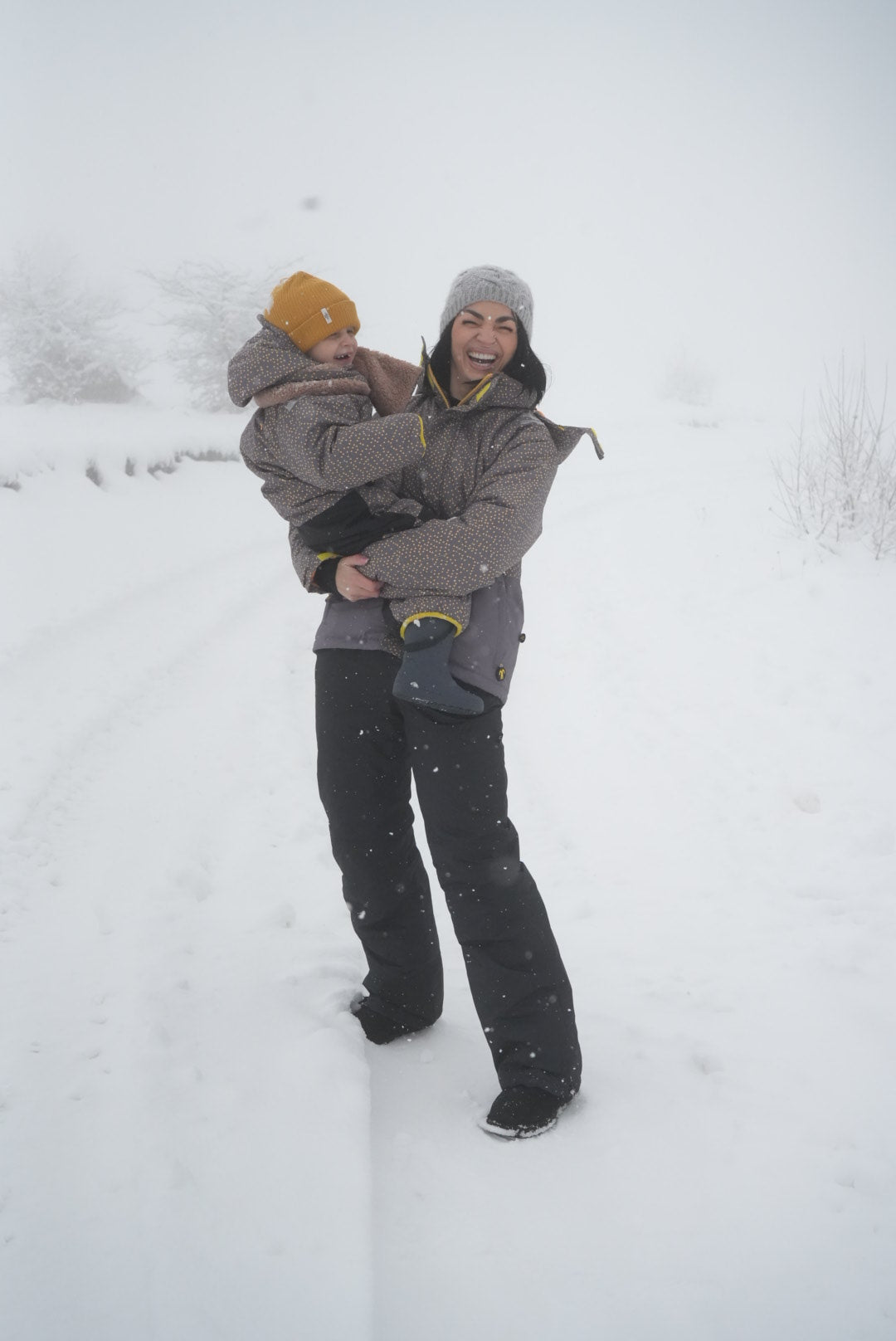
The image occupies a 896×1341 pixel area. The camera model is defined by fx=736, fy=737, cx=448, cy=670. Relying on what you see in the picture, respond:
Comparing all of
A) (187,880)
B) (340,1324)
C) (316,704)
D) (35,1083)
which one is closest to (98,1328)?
(340,1324)

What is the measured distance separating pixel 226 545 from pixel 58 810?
19.6 ft

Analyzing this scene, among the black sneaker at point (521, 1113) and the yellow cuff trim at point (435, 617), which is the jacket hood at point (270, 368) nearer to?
the yellow cuff trim at point (435, 617)

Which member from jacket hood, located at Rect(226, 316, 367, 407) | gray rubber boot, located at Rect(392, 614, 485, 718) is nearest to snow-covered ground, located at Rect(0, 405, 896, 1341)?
gray rubber boot, located at Rect(392, 614, 485, 718)

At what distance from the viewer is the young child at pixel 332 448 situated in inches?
71.7

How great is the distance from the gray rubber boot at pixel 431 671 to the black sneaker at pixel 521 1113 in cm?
103

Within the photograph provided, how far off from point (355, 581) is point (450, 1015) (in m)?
1.53

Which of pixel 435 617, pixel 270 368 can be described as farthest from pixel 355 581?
pixel 270 368

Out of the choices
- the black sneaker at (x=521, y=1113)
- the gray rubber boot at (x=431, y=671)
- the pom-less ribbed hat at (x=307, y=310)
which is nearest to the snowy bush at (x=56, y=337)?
the pom-less ribbed hat at (x=307, y=310)

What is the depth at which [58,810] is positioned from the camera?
340 cm

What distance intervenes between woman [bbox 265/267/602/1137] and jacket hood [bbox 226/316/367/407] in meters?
0.32

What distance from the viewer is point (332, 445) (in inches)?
72.5

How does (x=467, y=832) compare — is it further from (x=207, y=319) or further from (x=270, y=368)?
(x=207, y=319)

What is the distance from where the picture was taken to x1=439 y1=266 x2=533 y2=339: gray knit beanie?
6.61 feet

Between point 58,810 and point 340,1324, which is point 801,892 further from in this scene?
point 58,810
